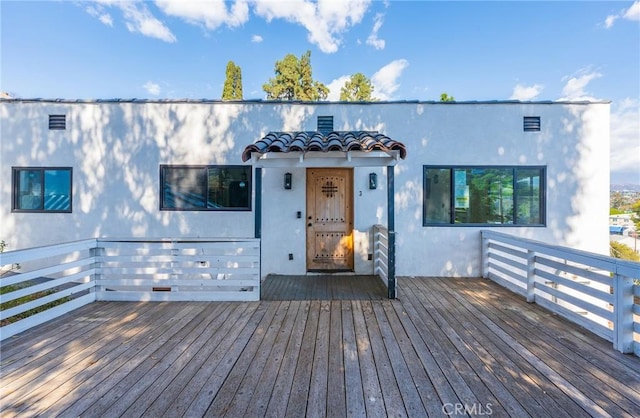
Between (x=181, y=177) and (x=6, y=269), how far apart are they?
13.6 feet

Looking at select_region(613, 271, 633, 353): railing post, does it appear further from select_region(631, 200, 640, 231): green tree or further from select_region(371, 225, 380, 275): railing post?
select_region(631, 200, 640, 231): green tree

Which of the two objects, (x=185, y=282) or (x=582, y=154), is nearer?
(x=185, y=282)

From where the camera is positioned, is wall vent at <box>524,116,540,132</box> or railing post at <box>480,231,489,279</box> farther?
wall vent at <box>524,116,540,132</box>

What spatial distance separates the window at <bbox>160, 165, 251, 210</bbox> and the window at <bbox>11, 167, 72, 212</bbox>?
1.97m

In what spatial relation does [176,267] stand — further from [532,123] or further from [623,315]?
[532,123]

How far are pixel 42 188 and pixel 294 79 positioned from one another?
14494 mm

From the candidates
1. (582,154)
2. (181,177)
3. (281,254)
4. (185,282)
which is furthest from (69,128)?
(582,154)

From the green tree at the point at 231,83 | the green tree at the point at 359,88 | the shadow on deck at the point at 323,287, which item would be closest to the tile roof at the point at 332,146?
the shadow on deck at the point at 323,287

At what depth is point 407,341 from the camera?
105 inches

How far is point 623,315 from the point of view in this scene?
8.25 feet

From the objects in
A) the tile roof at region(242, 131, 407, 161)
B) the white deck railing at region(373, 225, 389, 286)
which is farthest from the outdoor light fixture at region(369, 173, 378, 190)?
the tile roof at region(242, 131, 407, 161)

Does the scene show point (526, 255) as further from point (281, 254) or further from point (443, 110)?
point (281, 254)

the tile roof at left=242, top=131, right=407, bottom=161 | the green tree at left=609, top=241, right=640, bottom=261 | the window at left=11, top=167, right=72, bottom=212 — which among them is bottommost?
the green tree at left=609, top=241, right=640, bottom=261

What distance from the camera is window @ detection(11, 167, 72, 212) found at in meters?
5.21
